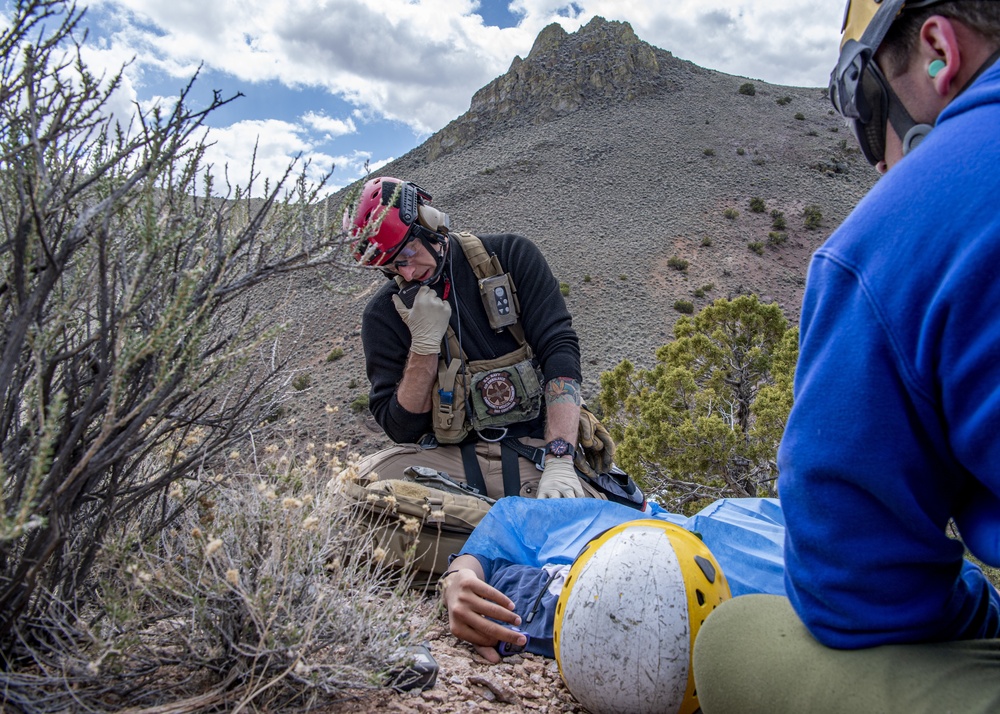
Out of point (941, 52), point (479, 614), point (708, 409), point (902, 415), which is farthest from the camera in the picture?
point (708, 409)

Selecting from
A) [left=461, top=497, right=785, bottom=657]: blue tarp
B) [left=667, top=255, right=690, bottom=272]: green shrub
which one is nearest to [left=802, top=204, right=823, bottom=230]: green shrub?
[left=667, top=255, right=690, bottom=272]: green shrub

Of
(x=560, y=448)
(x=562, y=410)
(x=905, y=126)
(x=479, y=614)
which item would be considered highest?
(x=905, y=126)

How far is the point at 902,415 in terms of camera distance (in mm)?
1167

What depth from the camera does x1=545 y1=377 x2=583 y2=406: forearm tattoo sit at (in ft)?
13.4

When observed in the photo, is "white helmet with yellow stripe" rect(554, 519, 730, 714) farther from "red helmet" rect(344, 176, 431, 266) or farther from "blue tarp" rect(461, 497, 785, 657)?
"red helmet" rect(344, 176, 431, 266)

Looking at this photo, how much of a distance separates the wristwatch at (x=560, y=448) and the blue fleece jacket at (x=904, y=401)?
8.49 ft

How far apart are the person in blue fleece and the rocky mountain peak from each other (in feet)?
205

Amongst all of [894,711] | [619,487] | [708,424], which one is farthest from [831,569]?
[708,424]

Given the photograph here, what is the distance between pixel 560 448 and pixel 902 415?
2865 mm

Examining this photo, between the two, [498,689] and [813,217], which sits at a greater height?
[813,217]

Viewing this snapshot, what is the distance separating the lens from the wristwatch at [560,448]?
13.0 ft

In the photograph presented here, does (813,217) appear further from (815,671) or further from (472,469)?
(815,671)

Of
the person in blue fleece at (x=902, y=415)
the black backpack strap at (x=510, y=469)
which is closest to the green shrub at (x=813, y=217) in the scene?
the black backpack strap at (x=510, y=469)

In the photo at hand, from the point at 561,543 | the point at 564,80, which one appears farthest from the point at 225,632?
the point at 564,80
